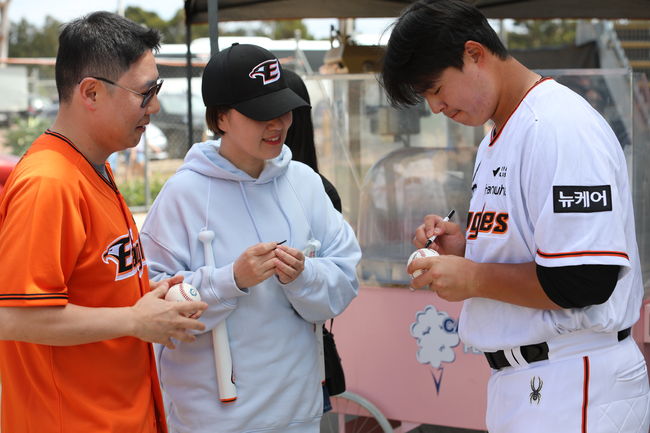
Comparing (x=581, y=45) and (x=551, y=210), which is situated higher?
(x=581, y=45)

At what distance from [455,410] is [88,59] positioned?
2.45 m

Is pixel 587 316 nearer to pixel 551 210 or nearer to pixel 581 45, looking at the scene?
pixel 551 210

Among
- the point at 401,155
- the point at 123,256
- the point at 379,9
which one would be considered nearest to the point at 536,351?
the point at 123,256

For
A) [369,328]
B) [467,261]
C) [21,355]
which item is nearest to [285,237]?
[467,261]

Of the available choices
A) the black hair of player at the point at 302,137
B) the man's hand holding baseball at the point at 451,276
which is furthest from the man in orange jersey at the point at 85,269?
the black hair of player at the point at 302,137

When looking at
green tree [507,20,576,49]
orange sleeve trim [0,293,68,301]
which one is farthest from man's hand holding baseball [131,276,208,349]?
green tree [507,20,576,49]

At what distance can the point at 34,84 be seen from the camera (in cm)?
1975

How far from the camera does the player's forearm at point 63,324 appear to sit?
1718 mm

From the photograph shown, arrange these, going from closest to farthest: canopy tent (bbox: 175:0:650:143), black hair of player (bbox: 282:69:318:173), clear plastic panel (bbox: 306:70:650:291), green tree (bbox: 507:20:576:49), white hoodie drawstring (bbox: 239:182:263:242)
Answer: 1. white hoodie drawstring (bbox: 239:182:263:242)
2. black hair of player (bbox: 282:69:318:173)
3. clear plastic panel (bbox: 306:70:650:291)
4. canopy tent (bbox: 175:0:650:143)
5. green tree (bbox: 507:20:576:49)

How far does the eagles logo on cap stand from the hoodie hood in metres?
0.24

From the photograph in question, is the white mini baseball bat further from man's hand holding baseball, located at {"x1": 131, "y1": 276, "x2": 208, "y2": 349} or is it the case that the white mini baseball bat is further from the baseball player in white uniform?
the baseball player in white uniform

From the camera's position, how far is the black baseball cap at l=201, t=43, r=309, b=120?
228 centimetres

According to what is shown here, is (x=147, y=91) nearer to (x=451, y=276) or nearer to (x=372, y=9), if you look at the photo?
(x=451, y=276)

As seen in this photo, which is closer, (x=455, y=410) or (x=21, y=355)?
(x=21, y=355)
